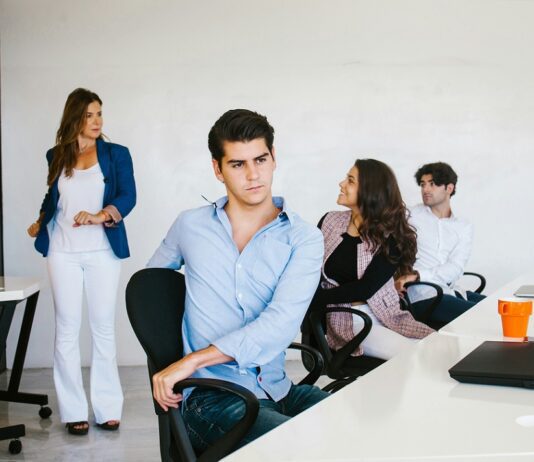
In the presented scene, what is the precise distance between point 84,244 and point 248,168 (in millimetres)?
2093

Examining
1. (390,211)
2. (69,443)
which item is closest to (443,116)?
(390,211)

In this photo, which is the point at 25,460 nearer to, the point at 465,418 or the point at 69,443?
the point at 69,443

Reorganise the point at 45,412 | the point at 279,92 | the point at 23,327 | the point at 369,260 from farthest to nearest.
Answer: the point at 279,92 < the point at 23,327 < the point at 45,412 < the point at 369,260

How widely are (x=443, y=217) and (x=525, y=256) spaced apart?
4.00 ft

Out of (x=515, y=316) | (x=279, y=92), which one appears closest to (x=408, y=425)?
(x=515, y=316)

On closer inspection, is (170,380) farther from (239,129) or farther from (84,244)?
(84,244)

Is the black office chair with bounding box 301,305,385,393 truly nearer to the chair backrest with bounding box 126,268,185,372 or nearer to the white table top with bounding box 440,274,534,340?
the white table top with bounding box 440,274,534,340

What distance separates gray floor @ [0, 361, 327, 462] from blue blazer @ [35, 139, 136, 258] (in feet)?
2.86

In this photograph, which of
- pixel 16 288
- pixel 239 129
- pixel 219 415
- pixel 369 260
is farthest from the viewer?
pixel 16 288

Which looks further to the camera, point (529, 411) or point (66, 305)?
point (66, 305)

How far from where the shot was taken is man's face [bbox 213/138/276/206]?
7.57 ft

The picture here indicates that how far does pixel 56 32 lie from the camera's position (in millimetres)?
5625

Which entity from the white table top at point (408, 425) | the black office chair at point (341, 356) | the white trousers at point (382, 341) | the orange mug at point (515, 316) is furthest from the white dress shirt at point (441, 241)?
the white table top at point (408, 425)

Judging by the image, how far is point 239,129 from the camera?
2.30 metres
